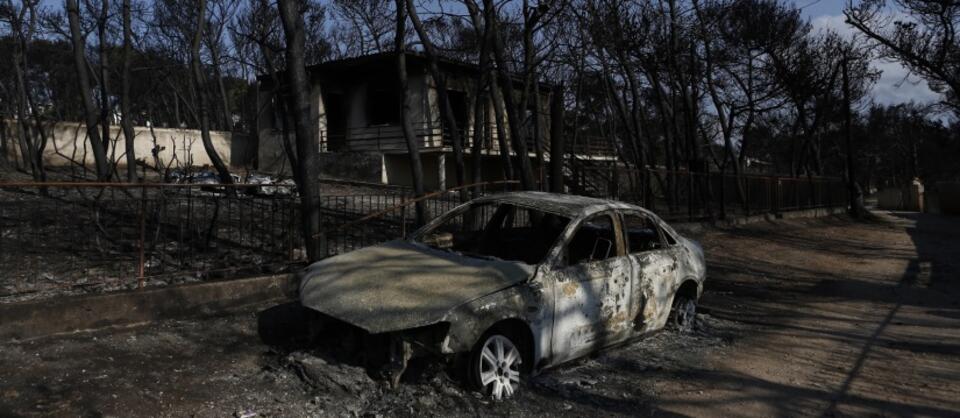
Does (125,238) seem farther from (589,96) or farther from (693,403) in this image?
(589,96)

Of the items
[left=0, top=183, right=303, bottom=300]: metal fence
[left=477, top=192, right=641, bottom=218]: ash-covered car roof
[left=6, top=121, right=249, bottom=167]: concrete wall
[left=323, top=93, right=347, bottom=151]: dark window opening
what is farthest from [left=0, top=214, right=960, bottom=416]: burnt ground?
[left=323, top=93, right=347, bottom=151]: dark window opening

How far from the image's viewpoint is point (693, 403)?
15.7 feet

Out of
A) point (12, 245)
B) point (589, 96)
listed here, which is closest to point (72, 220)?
point (12, 245)

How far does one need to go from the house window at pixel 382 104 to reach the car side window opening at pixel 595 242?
22151mm

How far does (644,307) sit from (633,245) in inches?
38.7

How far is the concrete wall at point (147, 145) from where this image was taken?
82.4 ft

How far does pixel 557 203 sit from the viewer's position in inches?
229

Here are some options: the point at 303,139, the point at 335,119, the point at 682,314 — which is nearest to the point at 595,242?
the point at 682,314

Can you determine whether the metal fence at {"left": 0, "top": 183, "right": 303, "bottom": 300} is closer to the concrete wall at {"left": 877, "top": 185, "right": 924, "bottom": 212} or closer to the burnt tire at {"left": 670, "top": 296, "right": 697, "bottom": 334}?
the burnt tire at {"left": 670, "top": 296, "right": 697, "bottom": 334}

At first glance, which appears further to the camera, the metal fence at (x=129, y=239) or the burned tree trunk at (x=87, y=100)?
the burned tree trunk at (x=87, y=100)

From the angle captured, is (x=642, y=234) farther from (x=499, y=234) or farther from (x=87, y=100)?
(x=87, y=100)

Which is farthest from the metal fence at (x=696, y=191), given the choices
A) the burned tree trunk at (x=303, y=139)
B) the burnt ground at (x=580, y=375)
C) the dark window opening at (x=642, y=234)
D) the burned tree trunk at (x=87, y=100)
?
the burned tree trunk at (x=87, y=100)

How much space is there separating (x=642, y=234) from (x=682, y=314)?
93 centimetres

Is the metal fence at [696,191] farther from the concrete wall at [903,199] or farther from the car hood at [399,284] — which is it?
the concrete wall at [903,199]
